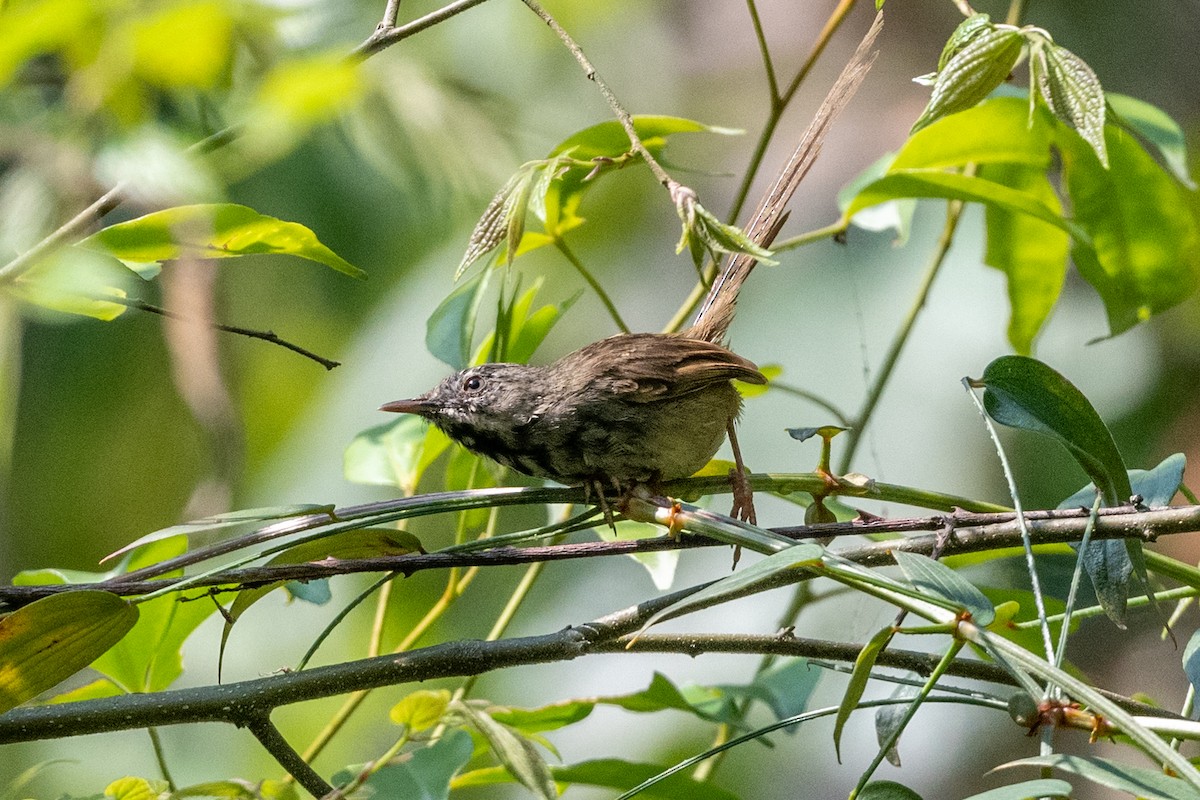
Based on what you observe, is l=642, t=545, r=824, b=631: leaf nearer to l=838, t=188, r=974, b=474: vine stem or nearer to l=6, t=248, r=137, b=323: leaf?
l=6, t=248, r=137, b=323: leaf

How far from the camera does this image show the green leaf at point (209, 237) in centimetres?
155

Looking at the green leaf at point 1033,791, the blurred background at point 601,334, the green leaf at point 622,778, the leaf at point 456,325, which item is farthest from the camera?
the blurred background at point 601,334

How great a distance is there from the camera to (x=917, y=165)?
208 cm

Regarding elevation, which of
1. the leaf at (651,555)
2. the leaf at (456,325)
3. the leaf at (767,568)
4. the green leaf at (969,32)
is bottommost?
the leaf at (651,555)

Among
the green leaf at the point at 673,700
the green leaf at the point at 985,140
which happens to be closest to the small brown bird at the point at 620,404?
the green leaf at the point at 985,140

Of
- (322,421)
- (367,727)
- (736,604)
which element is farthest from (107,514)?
(736,604)

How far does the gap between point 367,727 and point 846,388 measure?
283cm

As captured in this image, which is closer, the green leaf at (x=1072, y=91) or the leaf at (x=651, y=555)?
the green leaf at (x=1072, y=91)

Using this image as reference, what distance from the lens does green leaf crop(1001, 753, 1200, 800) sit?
3.28ft

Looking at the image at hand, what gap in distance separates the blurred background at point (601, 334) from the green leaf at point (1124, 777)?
282 centimetres

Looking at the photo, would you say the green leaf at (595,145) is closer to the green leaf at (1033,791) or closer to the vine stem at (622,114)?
the vine stem at (622,114)

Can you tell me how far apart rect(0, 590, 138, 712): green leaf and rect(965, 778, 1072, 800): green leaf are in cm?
101

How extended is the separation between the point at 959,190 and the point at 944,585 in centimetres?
95

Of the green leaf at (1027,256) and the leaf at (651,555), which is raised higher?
the green leaf at (1027,256)
